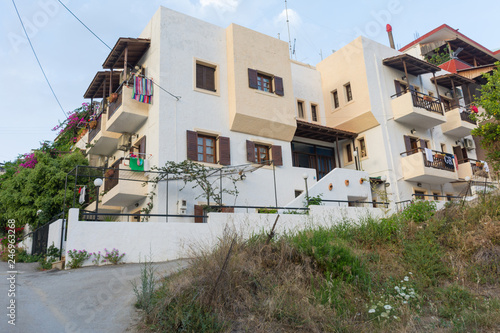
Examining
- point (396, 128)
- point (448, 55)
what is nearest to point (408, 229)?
point (396, 128)

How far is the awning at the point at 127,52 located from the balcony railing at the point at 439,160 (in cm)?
1379

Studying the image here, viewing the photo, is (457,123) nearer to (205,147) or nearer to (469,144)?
(469,144)

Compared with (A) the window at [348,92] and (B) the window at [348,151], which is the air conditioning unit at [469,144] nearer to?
(B) the window at [348,151]

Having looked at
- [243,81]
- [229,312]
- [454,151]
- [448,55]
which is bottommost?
[229,312]

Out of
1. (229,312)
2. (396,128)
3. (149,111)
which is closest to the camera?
(229,312)

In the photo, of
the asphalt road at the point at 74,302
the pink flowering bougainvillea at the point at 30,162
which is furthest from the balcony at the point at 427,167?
the pink flowering bougainvillea at the point at 30,162

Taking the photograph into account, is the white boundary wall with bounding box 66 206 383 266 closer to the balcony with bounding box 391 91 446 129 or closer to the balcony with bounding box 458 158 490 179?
the balcony with bounding box 391 91 446 129

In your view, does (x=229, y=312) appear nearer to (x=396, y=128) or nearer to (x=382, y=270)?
(x=382, y=270)

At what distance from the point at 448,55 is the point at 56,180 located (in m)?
32.5

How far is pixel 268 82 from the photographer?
1914 cm

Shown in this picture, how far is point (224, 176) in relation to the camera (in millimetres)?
16281

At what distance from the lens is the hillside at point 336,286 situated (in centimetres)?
612

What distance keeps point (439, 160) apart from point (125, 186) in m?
16.0

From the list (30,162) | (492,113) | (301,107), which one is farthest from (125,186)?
(492,113)
